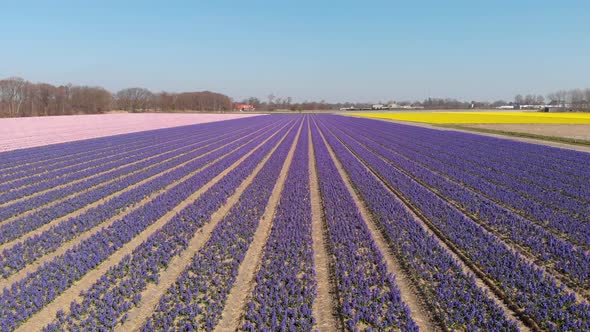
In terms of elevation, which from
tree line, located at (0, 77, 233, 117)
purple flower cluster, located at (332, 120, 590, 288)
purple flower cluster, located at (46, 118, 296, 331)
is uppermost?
tree line, located at (0, 77, 233, 117)

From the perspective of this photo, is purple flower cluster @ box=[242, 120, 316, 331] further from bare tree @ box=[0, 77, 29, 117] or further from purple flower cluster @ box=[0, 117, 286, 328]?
bare tree @ box=[0, 77, 29, 117]

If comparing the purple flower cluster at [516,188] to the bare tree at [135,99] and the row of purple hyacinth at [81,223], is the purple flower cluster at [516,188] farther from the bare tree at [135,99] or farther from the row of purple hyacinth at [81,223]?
the bare tree at [135,99]

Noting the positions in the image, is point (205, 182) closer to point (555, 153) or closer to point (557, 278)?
point (557, 278)

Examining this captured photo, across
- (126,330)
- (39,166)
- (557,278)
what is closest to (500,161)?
(557,278)

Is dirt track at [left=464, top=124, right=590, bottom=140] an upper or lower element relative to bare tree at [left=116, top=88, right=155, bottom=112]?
lower

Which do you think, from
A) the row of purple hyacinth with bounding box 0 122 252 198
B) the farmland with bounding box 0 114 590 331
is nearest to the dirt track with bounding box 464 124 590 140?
the farmland with bounding box 0 114 590 331

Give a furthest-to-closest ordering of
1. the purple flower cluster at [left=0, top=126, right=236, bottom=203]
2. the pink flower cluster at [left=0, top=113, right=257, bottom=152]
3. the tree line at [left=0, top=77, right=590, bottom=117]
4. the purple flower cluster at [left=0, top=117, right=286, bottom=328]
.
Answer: the tree line at [left=0, top=77, right=590, bottom=117]
the pink flower cluster at [left=0, top=113, right=257, bottom=152]
the purple flower cluster at [left=0, top=126, right=236, bottom=203]
the purple flower cluster at [left=0, top=117, right=286, bottom=328]
